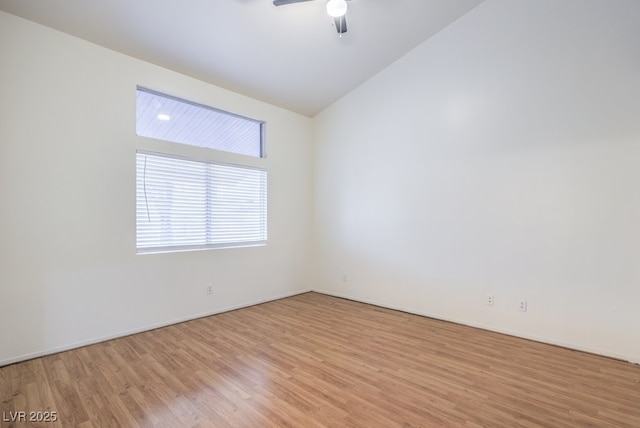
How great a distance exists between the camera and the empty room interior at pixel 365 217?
2221 mm

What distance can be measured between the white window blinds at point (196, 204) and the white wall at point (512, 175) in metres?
1.56

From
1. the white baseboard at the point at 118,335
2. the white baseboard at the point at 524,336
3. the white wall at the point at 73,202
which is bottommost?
the white baseboard at the point at 524,336

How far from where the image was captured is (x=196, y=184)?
12.5 feet

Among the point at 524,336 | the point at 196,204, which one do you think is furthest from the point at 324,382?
the point at 196,204

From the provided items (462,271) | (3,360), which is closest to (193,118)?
(3,360)

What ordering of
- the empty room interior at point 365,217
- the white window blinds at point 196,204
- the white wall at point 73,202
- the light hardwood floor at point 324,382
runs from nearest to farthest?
the light hardwood floor at point 324,382 → the empty room interior at point 365,217 → the white wall at point 73,202 → the white window blinds at point 196,204

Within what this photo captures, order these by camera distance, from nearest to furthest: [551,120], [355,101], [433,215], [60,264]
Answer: [60,264]
[551,120]
[433,215]
[355,101]

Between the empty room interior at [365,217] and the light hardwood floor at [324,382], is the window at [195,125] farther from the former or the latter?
the light hardwood floor at [324,382]

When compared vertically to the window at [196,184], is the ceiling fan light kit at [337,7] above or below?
above

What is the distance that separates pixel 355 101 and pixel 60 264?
13.6 ft

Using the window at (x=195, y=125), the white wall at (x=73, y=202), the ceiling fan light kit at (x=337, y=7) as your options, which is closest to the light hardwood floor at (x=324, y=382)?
the white wall at (x=73, y=202)

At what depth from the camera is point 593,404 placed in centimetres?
201

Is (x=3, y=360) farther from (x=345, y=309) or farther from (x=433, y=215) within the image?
(x=433, y=215)

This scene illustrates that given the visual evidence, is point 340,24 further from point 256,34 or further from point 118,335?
point 118,335
